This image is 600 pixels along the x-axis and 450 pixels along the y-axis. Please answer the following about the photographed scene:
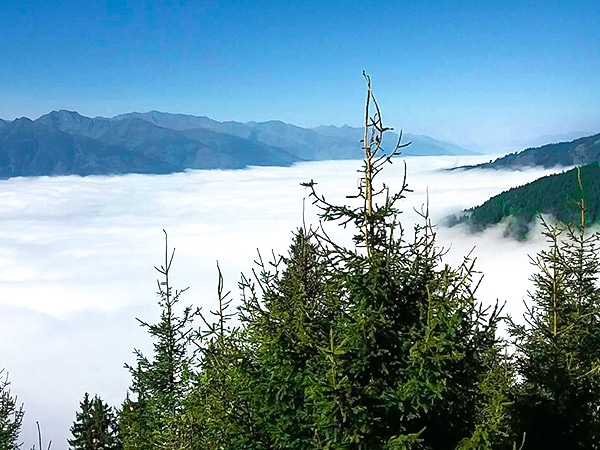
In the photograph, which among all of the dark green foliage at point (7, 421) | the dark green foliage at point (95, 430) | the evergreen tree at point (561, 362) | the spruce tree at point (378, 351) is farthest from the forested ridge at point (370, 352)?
the dark green foliage at point (95, 430)

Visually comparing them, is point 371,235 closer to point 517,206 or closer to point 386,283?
point 386,283

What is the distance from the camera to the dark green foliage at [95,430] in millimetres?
37969

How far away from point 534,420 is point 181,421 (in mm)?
8840

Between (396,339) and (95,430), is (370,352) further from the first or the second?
(95,430)

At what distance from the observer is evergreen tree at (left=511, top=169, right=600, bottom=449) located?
13.2m

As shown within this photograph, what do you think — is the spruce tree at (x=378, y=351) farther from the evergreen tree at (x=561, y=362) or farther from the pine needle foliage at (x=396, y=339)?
the evergreen tree at (x=561, y=362)

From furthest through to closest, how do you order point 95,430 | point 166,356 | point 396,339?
point 95,430 → point 166,356 → point 396,339

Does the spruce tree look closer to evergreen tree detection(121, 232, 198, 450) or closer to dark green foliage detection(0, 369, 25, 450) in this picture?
evergreen tree detection(121, 232, 198, 450)

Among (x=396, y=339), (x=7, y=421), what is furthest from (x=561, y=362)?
(x=7, y=421)

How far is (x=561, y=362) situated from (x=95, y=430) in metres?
32.3

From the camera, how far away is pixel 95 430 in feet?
126

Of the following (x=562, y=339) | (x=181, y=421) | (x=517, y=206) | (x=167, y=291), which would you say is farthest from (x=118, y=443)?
(x=517, y=206)

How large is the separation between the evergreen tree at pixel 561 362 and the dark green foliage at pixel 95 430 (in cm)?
2955

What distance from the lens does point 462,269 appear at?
380 inches
